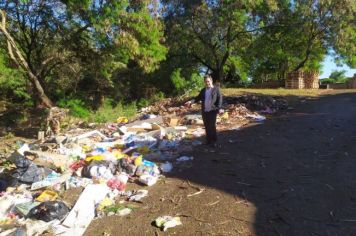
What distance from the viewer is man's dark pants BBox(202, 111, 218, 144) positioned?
25.4ft

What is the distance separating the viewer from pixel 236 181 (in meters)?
5.92

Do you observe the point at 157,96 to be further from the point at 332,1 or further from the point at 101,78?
the point at 332,1

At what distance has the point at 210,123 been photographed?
779 cm

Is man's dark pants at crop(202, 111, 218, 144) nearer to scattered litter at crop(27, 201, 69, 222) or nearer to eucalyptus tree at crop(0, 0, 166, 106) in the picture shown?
scattered litter at crop(27, 201, 69, 222)

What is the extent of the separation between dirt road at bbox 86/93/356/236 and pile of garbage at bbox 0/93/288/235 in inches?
10.4

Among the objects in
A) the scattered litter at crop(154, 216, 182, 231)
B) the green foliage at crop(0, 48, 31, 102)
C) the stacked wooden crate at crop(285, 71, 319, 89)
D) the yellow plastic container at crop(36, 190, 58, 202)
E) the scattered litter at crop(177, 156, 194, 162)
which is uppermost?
the green foliage at crop(0, 48, 31, 102)

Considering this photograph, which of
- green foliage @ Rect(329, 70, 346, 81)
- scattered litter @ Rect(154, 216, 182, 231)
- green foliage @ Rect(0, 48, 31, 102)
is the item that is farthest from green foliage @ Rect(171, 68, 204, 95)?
green foliage @ Rect(329, 70, 346, 81)

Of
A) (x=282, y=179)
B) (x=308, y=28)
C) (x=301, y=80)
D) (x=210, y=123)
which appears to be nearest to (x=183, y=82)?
(x=301, y=80)

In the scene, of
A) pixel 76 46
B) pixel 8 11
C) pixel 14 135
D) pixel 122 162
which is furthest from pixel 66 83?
pixel 122 162

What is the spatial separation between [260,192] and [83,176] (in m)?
3.06

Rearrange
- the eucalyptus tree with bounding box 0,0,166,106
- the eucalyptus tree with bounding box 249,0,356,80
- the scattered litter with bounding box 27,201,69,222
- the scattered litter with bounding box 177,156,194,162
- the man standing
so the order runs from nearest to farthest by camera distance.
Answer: the scattered litter with bounding box 27,201,69,222 < the scattered litter with bounding box 177,156,194,162 < the man standing < the eucalyptus tree with bounding box 0,0,166,106 < the eucalyptus tree with bounding box 249,0,356,80

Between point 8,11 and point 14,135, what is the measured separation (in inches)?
233

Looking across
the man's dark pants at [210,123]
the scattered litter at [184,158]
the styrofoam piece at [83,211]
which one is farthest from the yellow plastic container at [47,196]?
the man's dark pants at [210,123]

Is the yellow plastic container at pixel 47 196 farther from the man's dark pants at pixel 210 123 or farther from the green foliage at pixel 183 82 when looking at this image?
the green foliage at pixel 183 82
